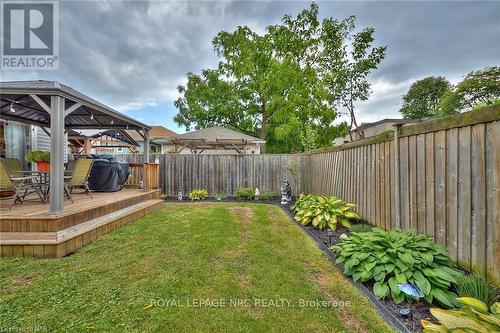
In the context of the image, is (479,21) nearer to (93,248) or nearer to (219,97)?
(93,248)

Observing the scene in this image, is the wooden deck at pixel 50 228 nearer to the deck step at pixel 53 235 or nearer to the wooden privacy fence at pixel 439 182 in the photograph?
the deck step at pixel 53 235

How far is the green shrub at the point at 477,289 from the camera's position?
73.0 inches

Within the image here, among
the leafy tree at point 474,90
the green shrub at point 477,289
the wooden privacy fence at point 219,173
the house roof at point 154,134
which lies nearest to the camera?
the green shrub at point 477,289

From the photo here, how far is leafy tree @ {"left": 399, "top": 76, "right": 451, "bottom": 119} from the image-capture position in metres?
31.0

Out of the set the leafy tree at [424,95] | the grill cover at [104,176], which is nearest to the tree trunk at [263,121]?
the grill cover at [104,176]

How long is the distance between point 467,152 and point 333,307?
2.01m

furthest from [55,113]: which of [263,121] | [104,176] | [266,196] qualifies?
[263,121]

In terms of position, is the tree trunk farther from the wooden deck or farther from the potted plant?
the wooden deck

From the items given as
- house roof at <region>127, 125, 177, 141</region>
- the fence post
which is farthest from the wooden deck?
house roof at <region>127, 125, 177, 141</region>

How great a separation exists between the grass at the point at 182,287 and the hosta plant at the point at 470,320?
1.51 ft

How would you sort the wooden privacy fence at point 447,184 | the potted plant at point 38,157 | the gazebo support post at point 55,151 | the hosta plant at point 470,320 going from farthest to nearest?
the potted plant at point 38,157 < the gazebo support post at point 55,151 < the wooden privacy fence at point 447,184 < the hosta plant at point 470,320

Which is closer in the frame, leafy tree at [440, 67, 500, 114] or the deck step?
the deck step

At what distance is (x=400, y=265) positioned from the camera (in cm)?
232

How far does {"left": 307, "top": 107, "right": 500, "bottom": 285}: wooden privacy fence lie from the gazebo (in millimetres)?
5291
